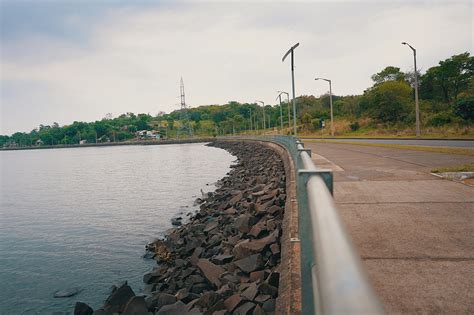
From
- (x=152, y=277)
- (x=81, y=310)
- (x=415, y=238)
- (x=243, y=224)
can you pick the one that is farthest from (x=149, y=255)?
(x=415, y=238)

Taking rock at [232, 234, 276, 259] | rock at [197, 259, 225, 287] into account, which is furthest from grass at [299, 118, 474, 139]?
rock at [197, 259, 225, 287]

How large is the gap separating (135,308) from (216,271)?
68.4 inches

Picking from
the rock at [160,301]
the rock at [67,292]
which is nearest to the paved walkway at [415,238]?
the rock at [160,301]

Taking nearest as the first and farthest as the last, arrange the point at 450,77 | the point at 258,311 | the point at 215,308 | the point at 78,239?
the point at 258,311, the point at 215,308, the point at 78,239, the point at 450,77

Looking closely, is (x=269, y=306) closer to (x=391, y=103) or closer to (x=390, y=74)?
(x=391, y=103)

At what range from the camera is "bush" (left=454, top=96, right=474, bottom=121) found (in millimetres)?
36156

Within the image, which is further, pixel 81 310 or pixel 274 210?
pixel 274 210

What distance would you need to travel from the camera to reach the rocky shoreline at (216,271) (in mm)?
5848

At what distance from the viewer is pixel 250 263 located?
7035mm

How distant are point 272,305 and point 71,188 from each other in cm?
2866

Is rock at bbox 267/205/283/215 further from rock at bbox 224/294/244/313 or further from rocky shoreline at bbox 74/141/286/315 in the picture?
rock at bbox 224/294/244/313

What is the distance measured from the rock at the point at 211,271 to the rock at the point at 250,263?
576 millimetres

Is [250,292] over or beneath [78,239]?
over

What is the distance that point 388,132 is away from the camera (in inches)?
1903
